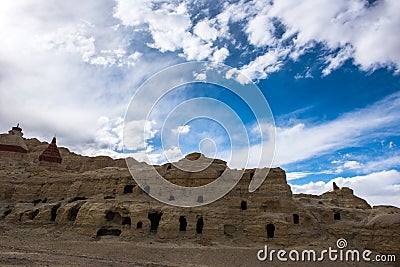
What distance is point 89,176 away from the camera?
3678 centimetres

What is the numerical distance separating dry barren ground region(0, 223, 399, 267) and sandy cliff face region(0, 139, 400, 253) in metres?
1.43

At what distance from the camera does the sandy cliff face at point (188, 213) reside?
27.5 metres

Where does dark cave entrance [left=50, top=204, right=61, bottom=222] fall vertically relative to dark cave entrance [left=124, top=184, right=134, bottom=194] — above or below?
below

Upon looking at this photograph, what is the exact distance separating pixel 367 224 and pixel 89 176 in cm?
2936

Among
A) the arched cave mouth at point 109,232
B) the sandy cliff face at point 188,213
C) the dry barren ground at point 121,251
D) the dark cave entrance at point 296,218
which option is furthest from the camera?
the dark cave entrance at point 296,218

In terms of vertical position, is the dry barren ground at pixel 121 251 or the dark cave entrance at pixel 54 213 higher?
the dark cave entrance at pixel 54 213

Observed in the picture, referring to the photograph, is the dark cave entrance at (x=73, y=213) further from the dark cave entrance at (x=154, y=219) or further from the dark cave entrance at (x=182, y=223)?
the dark cave entrance at (x=182, y=223)

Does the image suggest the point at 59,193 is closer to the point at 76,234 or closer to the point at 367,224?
the point at 76,234

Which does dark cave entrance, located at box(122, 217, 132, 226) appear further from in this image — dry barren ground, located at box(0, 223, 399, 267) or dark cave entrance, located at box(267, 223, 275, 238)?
dark cave entrance, located at box(267, 223, 275, 238)
